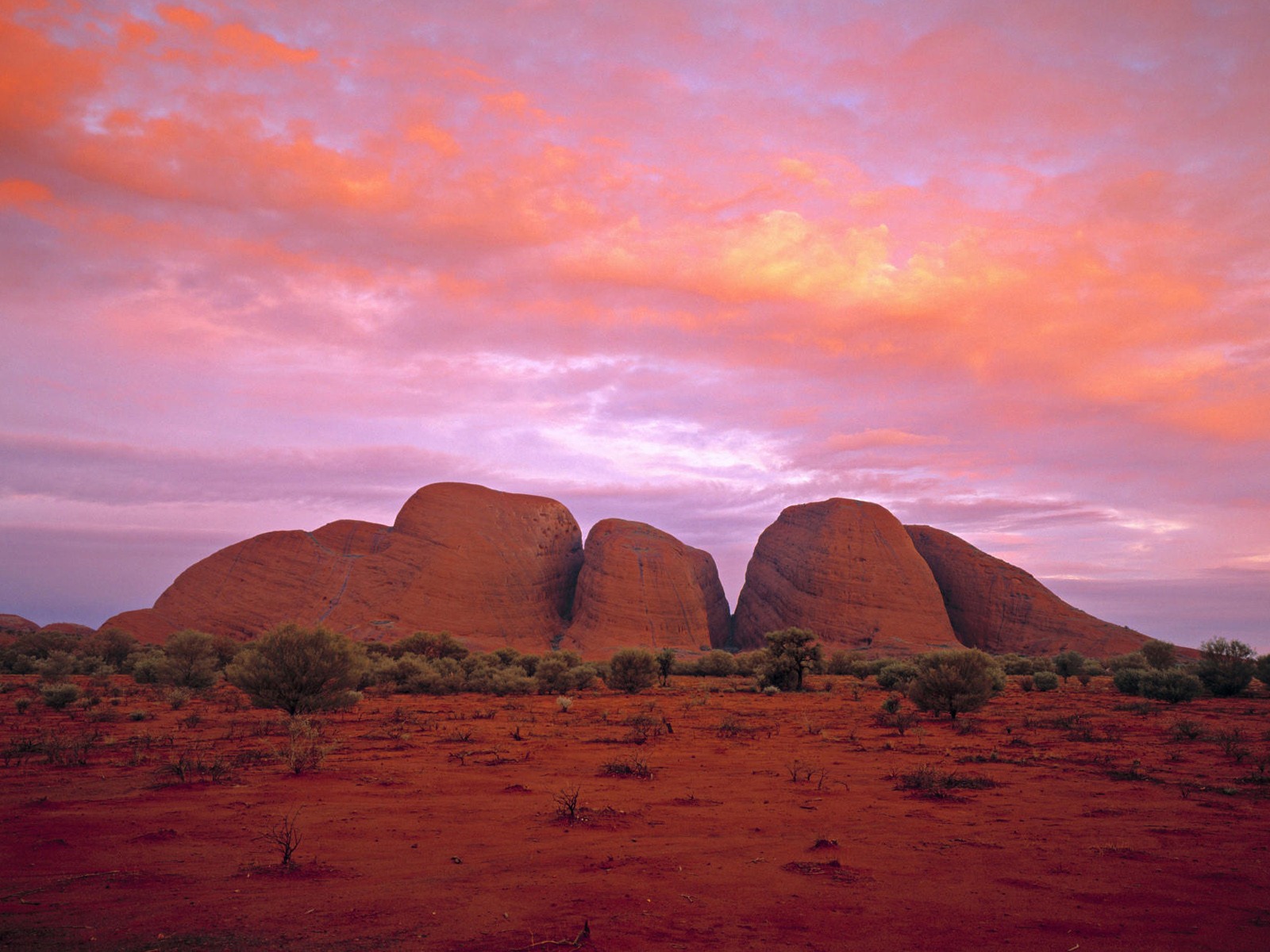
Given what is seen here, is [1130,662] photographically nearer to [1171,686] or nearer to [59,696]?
[1171,686]

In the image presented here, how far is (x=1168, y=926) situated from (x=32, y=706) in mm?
23093

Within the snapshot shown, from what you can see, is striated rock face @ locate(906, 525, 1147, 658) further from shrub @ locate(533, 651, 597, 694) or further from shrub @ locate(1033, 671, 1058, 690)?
shrub @ locate(533, 651, 597, 694)

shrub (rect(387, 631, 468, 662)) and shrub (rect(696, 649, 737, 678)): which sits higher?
shrub (rect(387, 631, 468, 662))

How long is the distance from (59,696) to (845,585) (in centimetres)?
5259

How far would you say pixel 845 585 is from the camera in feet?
191

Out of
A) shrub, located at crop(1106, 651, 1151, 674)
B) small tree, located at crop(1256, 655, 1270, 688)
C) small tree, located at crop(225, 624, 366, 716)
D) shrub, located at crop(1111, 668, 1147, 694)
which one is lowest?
shrub, located at crop(1106, 651, 1151, 674)

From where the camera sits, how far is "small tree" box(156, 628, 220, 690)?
22.4m

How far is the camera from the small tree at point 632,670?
81.6ft

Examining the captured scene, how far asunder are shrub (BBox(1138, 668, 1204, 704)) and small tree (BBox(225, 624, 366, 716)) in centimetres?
2199

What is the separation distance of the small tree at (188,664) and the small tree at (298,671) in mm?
9318

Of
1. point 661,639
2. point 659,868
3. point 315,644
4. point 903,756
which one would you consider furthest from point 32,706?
point 661,639

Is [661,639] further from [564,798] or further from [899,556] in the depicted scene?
[564,798]

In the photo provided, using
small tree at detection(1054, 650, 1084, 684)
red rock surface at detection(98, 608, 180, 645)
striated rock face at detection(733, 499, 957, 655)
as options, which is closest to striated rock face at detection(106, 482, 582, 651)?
red rock surface at detection(98, 608, 180, 645)

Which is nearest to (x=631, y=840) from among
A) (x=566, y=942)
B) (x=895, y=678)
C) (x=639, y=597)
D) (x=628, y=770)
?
(x=566, y=942)
